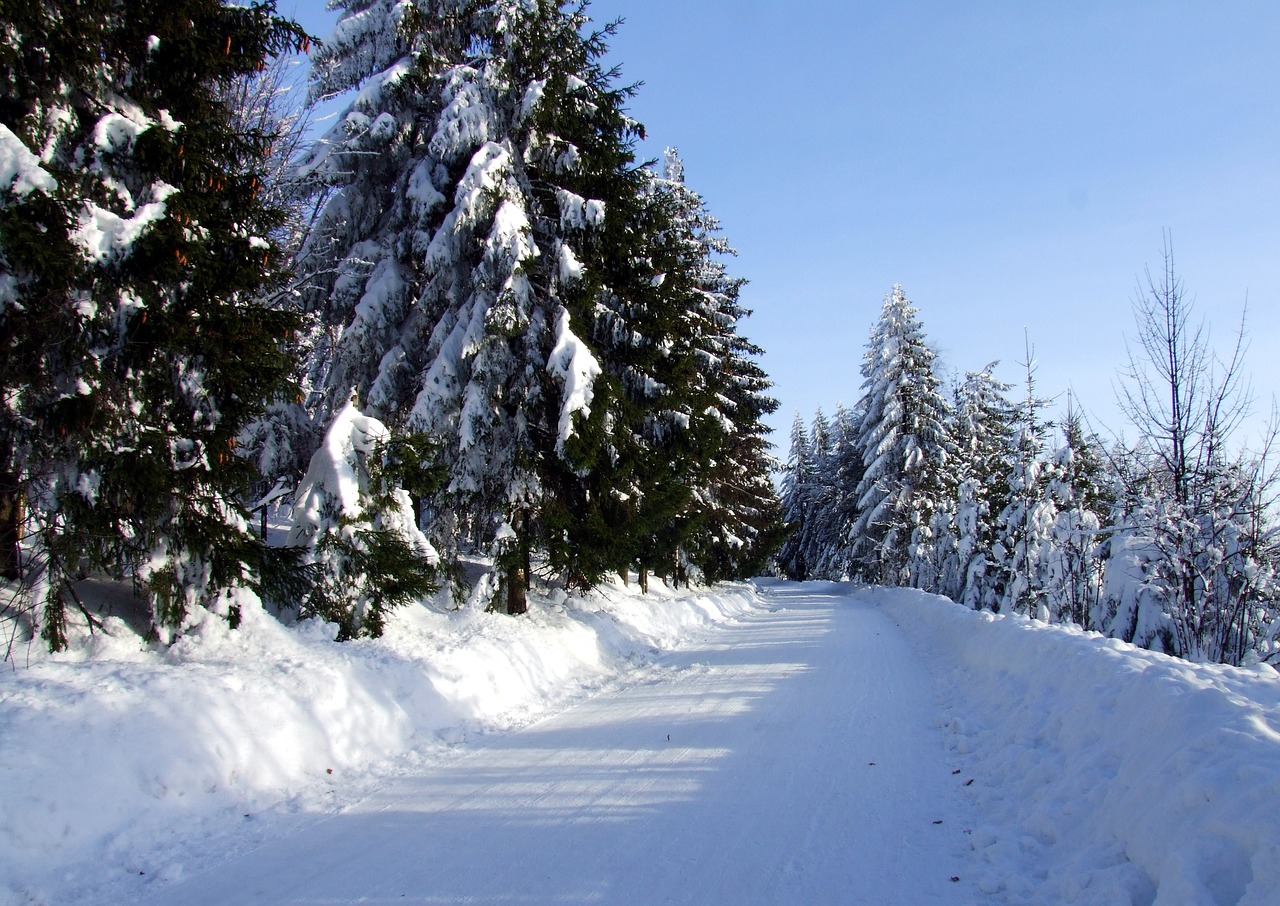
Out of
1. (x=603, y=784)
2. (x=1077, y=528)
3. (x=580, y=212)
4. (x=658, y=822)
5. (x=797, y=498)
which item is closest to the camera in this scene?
(x=658, y=822)

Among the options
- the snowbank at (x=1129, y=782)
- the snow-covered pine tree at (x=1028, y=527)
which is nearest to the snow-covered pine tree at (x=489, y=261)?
the snowbank at (x=1129, y=782)

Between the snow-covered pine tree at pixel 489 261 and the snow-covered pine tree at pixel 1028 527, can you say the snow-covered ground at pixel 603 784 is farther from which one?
the snow-covered pine tree at pixel 1028 527

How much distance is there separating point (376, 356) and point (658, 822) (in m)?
9.80

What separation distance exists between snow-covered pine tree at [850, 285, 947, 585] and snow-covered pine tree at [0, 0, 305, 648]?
91.7ft

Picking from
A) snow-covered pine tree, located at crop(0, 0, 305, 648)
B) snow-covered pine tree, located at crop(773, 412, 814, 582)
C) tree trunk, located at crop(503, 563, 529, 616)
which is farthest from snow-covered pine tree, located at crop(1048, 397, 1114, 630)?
snow-covered pine tree, located at crop(773, 412, 814, 582)

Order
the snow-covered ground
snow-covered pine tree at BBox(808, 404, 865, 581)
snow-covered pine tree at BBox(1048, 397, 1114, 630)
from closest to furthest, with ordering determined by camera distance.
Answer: the snow-covered ground
snow-covered pine tree at BBox(1048, 397, 1114, 630)
snow-covered pine tree at BBox(808, 404, 865, 581)

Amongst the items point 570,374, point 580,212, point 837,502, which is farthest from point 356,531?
point 837,502

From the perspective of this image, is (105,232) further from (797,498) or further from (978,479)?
(797,498)

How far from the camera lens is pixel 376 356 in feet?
39.6

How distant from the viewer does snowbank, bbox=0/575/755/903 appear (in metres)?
4.09

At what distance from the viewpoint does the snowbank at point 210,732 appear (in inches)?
161

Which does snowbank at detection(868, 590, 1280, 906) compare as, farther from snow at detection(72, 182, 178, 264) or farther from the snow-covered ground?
snow at detection(72, 182, 178, 264)

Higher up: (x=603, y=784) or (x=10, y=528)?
(x=10, y=528)

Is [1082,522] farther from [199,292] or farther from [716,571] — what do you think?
[199,292]
